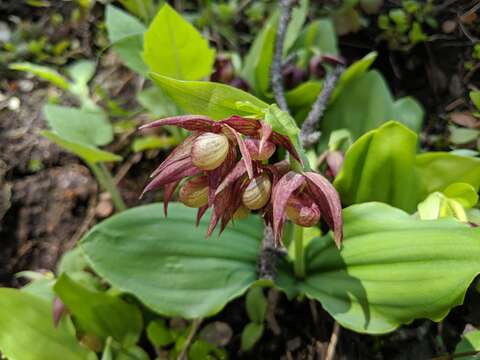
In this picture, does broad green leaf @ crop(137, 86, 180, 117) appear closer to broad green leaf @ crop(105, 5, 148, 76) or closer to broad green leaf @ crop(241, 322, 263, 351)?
broad green leaf @ crop(105, 5, 148, 76)

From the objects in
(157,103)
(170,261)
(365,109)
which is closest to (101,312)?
(170,261)

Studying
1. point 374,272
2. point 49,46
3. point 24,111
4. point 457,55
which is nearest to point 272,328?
point 374,272

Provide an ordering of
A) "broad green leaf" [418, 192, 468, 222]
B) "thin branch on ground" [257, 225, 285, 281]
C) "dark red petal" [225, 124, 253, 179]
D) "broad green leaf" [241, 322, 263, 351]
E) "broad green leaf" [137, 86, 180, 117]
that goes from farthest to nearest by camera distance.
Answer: "broad green leaf" [137, 86, 180, 117]
"broad green leaf" [241, 322, 263, 351]
"thin branch on ground" [257, 225, 285, 281]
"broad green leaf" [418, 192, 468, 222]
"dark red petal" [225, 124, 253, 179]

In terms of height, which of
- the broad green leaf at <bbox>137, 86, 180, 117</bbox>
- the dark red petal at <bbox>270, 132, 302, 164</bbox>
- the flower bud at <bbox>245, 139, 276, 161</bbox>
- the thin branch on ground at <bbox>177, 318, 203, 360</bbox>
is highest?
the flower bud at <bbox>245, 139, 276, 161</bbox>

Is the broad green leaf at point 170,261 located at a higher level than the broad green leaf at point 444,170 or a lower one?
lower

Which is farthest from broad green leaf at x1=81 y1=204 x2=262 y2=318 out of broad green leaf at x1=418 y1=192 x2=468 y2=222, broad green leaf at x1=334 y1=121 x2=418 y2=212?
broad green leaf at x1=418 y1=192 x2=468 y2=222

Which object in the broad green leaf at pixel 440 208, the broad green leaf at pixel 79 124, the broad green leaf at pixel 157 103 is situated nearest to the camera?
the broad green leaf at pixel 440 208

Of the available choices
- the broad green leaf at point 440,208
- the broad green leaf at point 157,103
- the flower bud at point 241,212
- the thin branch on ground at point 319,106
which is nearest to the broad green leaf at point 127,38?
the broad green leaf at point 157,103

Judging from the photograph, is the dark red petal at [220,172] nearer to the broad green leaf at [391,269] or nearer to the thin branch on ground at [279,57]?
the broad green leaf at [391,269]
